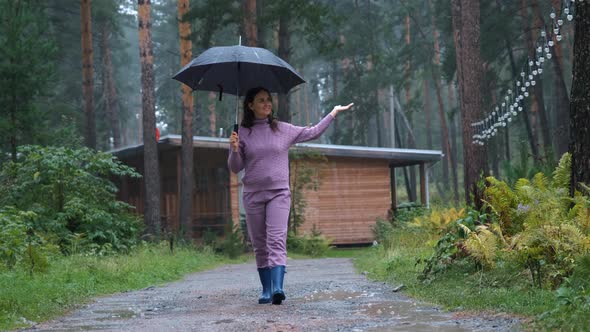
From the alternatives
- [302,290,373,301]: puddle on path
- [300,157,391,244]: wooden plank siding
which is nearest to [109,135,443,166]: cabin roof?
[300,157,391,244]: wooden plank siding

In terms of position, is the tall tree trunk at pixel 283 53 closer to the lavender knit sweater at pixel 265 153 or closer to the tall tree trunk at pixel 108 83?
the lavender knit sweater at pixel 265 153

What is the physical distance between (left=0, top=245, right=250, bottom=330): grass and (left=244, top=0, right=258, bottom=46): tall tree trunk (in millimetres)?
9279

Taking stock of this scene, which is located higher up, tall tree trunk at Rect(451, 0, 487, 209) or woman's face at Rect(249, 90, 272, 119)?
tall tree trunk at Rect(451, 0, 487, 209)

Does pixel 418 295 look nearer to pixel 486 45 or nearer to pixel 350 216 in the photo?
pixel 350 216

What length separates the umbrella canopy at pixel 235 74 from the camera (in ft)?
28.6

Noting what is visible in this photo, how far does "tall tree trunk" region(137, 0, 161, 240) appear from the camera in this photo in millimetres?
22875

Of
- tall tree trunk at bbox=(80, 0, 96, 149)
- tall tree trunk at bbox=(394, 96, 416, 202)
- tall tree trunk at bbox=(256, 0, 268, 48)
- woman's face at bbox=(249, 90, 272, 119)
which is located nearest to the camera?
woman's face at bbox=(249, 90, 272, 119)

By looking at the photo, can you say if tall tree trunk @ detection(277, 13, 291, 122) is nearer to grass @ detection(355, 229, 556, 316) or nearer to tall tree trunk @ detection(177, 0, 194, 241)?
tall tree trunk @ detection(177, 0, 194, 241)

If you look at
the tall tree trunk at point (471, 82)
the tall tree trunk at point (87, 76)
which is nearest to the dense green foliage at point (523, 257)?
the tall tree trunk at point (471, 82)

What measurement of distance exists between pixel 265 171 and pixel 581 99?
2.80m

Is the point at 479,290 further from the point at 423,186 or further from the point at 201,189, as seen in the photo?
the point at 201,189

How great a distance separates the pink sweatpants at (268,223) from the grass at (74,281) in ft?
5.87

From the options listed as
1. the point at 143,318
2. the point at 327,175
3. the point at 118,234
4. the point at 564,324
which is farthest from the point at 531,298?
the point at 327,175

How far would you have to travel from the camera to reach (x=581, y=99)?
26.4 ft
